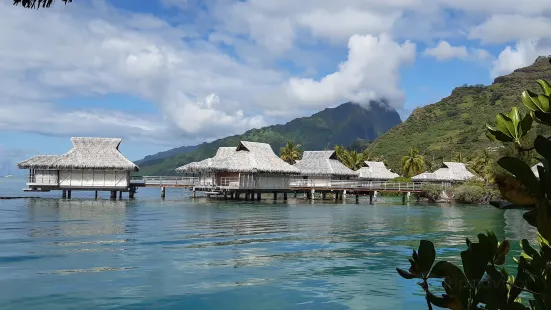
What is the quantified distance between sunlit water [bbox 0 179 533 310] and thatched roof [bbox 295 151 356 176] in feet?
90.1

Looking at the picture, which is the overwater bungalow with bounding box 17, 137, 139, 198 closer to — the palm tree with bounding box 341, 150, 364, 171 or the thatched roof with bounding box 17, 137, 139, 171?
the thatched roof with bounding box 17, 137, 139, 171

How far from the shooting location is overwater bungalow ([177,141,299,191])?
4425 centimetres

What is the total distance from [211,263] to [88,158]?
32.4 metres

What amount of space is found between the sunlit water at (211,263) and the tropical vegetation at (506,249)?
25.8 feet

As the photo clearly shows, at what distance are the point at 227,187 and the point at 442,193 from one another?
19.8m

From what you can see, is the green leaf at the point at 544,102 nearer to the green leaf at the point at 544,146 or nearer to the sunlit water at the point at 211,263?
the green leaf at the point at 544,146

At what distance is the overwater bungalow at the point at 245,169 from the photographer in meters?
44.2

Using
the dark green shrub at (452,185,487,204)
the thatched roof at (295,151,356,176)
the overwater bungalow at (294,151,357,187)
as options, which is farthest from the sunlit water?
the thatched roof at (295,151,356,176)

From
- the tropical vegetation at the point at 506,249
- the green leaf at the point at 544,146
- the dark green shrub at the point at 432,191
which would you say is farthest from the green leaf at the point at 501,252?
the dark green shrub at the point at 432,191

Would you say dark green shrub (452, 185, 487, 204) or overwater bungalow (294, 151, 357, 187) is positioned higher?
overwater bungalow (294, 151, 357, 187)

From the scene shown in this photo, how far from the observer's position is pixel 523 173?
1652 mm

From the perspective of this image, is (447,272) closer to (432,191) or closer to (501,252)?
(501,252)

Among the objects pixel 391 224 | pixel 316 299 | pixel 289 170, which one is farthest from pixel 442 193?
pixel 316 299

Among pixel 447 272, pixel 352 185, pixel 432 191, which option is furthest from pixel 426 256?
pixel 432 191
